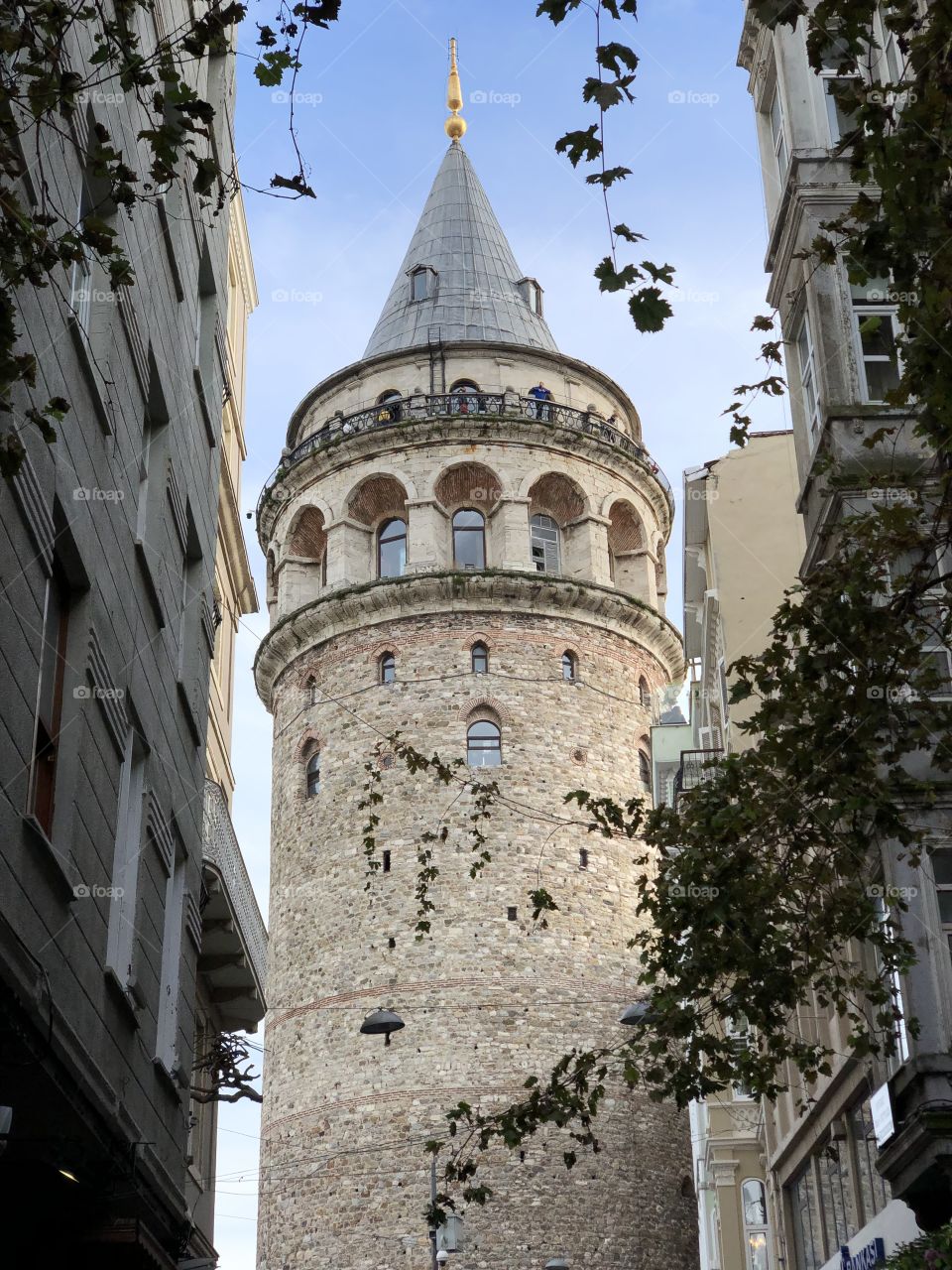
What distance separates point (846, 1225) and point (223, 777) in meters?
11.4

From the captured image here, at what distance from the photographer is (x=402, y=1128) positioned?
113 ft

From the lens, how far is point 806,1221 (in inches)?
890

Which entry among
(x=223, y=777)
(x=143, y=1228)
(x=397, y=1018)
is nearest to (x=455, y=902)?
(x=397, y=1018)

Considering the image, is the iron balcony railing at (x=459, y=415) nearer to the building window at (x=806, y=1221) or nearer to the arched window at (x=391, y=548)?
the arched window at (x=391, y=548)

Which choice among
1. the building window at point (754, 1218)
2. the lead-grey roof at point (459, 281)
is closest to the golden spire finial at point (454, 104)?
the lead-grey roof at point (459, 281)

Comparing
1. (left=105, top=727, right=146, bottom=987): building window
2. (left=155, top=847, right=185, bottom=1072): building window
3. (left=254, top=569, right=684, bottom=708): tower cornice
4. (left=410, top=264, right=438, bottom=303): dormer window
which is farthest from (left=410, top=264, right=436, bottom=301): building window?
(left=105, top=727, right=146, bottom=987): building window

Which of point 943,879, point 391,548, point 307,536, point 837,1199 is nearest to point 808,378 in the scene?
point 943,879

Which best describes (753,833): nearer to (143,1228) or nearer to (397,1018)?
(143,1228)

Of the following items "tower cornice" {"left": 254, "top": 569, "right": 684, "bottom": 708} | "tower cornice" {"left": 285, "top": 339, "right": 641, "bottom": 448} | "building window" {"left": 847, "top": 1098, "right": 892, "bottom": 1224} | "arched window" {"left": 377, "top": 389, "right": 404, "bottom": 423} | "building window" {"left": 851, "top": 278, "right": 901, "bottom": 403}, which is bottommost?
"building window" {"left": 847, "top": 1098, "right": 892, "bottom": 1224}

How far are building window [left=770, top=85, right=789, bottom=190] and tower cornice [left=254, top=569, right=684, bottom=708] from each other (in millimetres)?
19848

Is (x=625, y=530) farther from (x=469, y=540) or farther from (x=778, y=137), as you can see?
(x=778, y=137)

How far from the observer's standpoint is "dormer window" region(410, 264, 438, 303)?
152ft

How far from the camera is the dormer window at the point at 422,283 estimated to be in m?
46.2

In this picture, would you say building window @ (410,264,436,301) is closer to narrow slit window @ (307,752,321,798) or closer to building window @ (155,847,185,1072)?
narrow slit window @ (307,752,321,798)
